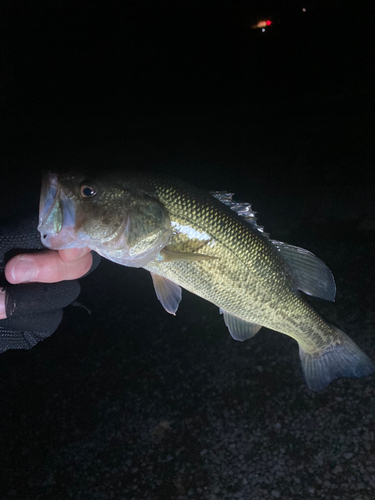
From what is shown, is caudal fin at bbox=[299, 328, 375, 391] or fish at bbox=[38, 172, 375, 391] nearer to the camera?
fish at bbox=[38, 172, 375, 391]

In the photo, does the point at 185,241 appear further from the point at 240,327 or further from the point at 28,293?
the point at 28,293

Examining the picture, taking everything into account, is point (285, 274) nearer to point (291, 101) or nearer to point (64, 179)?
point (64, 179)

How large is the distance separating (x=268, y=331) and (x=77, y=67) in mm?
9214

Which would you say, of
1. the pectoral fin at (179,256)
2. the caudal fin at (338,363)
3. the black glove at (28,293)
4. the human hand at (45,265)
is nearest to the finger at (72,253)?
the human hand at (45,265)

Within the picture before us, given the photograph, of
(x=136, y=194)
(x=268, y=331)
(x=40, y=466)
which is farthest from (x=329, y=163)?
(x=40, y=466)

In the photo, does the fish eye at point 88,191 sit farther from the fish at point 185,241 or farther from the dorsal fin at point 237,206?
the dorsal fin at point 237,206

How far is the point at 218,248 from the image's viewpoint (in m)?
1.11

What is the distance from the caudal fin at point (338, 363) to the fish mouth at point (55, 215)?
1.13 metres

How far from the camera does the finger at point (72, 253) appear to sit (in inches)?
52.4

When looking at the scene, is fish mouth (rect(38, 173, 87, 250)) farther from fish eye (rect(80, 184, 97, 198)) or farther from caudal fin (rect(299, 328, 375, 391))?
caudal fin (rect(299, 328, 375, 391))

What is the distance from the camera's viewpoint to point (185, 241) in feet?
3.57

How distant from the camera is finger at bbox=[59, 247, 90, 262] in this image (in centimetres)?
133

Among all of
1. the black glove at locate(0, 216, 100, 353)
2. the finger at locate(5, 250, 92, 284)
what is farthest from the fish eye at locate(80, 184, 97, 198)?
the black glove at locate(0, 216, 100, 353)

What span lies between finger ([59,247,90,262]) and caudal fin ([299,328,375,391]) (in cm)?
108
